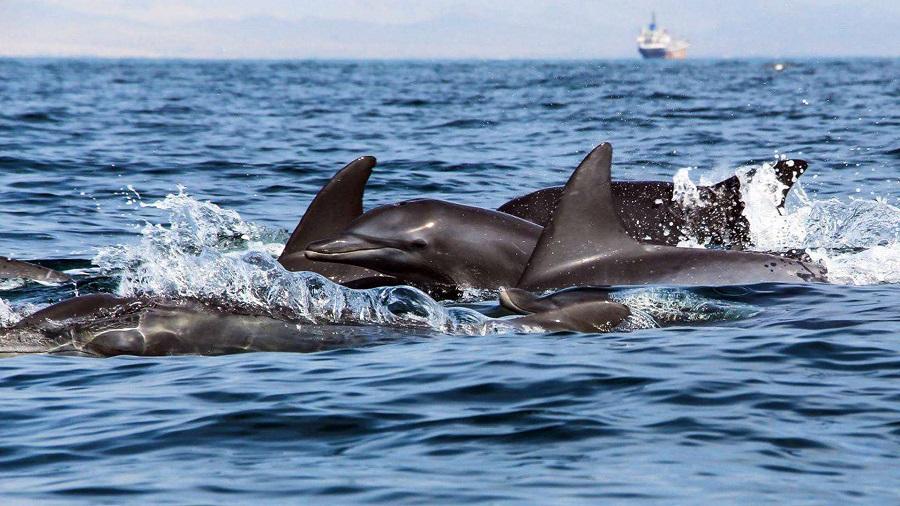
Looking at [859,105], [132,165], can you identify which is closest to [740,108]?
[859,105]

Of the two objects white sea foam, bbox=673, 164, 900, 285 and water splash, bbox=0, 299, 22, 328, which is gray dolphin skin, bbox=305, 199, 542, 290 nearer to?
white sea foam, bbox=673, 164, 900, 285

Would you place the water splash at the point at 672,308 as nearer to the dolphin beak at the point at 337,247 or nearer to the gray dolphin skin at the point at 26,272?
the dolphin beak at the point at 337,247

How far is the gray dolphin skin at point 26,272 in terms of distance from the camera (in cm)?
1224

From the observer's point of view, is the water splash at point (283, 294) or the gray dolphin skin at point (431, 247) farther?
the gray dolphin skin at point (431, 247)

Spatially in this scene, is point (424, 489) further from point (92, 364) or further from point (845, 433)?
point (92, 364)

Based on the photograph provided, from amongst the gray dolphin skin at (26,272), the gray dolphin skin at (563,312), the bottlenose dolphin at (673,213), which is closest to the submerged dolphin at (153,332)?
the gray dolphin skin at (563,312)

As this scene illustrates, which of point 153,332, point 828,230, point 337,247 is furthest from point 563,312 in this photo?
point 828,230

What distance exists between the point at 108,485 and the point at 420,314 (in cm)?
402

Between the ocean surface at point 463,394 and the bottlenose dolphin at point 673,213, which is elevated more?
the bottlenose dolphin at point 673,213

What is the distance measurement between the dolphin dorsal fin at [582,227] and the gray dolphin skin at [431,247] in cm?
55

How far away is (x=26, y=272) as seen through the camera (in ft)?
40.4

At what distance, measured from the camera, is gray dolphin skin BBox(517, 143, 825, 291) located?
35.0 ft

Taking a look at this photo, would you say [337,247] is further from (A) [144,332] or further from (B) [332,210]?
(A) [144,332]

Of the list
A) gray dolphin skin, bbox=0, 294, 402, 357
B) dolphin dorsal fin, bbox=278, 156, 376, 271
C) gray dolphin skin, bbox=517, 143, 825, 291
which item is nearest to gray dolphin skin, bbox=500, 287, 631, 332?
gray dolphin skin, bbox=517, 143, 825, 291
